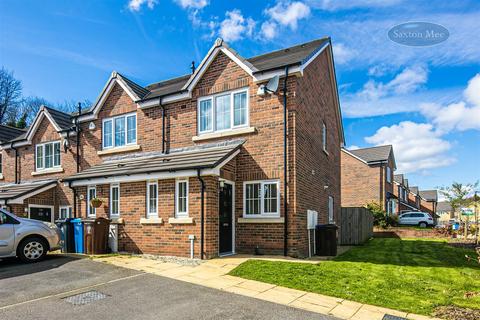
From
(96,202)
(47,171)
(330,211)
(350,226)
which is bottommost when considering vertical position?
(350,226)

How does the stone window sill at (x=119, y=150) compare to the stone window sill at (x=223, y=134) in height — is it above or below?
below

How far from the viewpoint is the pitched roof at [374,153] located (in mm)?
34906

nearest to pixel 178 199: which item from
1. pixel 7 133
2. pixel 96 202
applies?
pixel 96 202

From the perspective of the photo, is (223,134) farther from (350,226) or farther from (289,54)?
(350,226)

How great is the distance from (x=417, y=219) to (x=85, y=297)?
115ft

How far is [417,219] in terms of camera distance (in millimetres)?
34656

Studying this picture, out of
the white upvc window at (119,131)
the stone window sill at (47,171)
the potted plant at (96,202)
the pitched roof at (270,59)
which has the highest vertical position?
the pitched roof at (270,59)

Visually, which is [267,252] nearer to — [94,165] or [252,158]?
[252,158]

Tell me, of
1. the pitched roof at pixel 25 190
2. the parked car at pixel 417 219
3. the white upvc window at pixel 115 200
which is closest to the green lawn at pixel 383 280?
the white upvc window at pixel 115 200

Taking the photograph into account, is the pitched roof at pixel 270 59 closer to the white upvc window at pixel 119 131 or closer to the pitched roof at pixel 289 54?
the pitched roof at pixel 289 54

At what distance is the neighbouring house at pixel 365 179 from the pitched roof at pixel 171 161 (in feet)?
80.3

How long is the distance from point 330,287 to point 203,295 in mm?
2745

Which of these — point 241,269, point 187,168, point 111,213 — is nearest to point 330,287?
point 241,269

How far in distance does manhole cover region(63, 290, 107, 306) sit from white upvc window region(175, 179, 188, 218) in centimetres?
423
